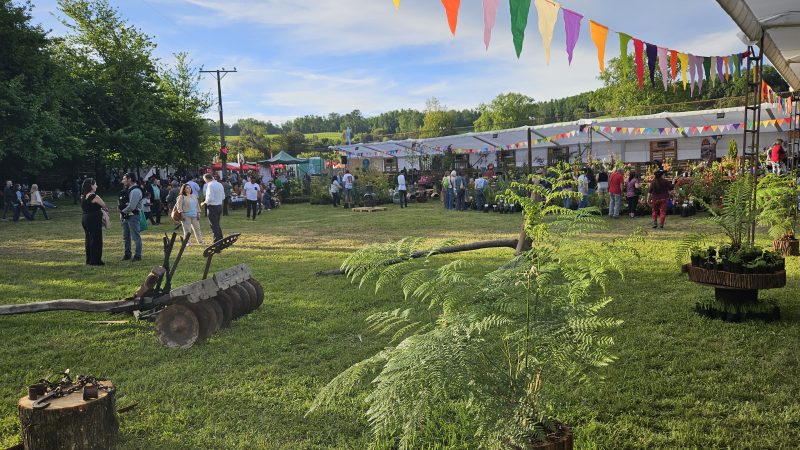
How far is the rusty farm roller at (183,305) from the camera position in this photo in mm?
5816

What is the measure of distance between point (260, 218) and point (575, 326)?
19004 millimetres

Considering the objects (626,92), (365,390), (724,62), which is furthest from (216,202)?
(626,92)

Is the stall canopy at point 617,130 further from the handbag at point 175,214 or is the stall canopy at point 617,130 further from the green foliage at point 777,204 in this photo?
the handbag at point 175,214

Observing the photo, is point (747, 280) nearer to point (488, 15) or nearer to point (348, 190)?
point (488, 15)

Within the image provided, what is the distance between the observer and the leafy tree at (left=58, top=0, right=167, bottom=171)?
3284 cm

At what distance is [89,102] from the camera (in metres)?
33.8

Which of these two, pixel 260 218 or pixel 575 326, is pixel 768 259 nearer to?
pixel 575 326

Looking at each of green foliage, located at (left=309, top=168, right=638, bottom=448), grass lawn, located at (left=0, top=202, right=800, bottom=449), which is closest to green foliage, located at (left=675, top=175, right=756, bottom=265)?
grass lawn, located at (left=0, top=202, right=800, bottom=449)

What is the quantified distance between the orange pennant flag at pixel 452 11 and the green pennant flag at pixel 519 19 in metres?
0.48

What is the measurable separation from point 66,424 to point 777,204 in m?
9.15

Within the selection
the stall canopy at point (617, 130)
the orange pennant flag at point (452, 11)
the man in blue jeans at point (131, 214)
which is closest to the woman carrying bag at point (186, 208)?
the man in blue jeans at point (131, 214)

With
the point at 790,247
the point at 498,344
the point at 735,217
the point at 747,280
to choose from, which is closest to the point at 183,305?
the point at 498,344

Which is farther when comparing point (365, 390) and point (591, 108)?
point (591, 108)

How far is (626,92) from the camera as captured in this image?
60.0 m
